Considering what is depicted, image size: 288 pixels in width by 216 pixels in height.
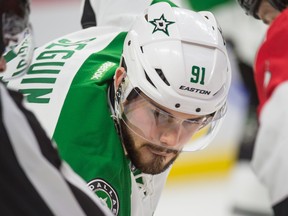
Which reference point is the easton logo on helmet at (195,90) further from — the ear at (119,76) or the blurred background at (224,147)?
the blurred background at (224,147)

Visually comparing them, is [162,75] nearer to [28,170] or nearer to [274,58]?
[274,58]

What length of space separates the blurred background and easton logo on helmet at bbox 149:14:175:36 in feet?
4.83

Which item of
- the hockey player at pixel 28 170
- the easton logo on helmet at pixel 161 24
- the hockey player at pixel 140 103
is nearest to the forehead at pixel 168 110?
the hockey player at pixel 140 103

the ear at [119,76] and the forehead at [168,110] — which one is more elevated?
the ear at [119,76]

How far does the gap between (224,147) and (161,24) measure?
1.84 metres

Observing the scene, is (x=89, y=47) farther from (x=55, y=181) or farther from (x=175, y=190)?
(x=175, y=190)

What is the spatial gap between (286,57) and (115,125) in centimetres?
36

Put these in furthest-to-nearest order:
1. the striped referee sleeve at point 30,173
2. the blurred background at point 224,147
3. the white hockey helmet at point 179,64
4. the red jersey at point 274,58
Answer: the blurred background at point 224,147, the red jersey at point 274,58, the white hockey helmet at point 179,64, the striped referee sleeve at point 30,173

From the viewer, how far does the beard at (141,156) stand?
1754mm

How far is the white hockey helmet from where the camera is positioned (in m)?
1.69

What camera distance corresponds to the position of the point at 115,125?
5.82ft

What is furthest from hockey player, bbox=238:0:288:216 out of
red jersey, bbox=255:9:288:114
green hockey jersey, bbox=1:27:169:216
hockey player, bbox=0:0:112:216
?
hockey player, bbox=0:0:112:216

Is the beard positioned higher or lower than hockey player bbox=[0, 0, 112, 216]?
lower

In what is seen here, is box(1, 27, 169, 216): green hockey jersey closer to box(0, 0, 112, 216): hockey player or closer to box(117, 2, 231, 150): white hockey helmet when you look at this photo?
box(117, 2, 231, 150): white hockey helmet
